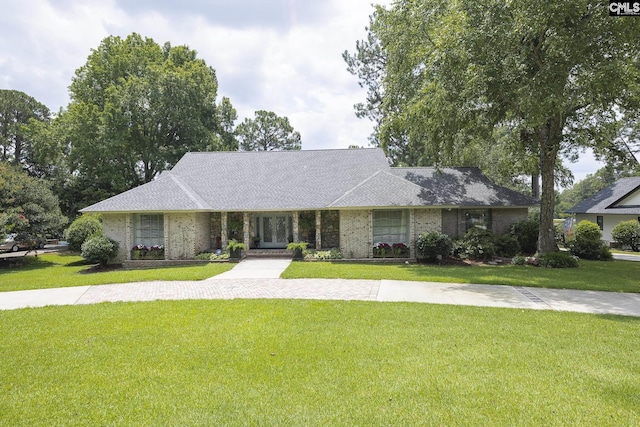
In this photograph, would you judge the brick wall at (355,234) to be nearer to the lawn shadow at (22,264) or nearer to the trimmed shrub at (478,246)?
the trimmed shrub at (478,246)

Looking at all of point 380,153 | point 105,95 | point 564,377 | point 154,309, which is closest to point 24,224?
point 154,309

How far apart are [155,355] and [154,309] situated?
311 centimetres

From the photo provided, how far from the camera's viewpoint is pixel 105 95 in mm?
31688

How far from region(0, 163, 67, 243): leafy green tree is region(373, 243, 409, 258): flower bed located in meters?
18.4

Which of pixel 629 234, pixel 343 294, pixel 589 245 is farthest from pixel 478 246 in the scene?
pixel 629 234

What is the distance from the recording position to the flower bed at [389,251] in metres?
17.4

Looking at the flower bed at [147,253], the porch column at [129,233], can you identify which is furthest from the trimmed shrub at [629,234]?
the porch column at [129,233]

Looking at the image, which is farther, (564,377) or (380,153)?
(380,153)

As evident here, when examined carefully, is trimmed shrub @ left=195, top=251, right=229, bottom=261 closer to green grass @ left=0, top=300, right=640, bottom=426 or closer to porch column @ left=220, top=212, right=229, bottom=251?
porch column @ left=220, top=212, right=229, bottom=251

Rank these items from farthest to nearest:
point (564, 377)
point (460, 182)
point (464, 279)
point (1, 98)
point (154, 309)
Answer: point (1, 98)
point (460, 182)
point (464, 279)
point (154, 309)
point (564, 377)

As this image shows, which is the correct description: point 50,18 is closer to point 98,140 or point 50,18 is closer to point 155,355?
point 155,355

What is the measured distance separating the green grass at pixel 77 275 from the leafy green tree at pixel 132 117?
12696 mm

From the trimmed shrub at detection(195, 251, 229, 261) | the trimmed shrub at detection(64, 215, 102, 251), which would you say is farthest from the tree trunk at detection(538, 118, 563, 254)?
the trimmed shrub at detection(64, 215, 102, 251)

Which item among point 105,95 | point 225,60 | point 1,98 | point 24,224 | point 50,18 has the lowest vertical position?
point 24,224
